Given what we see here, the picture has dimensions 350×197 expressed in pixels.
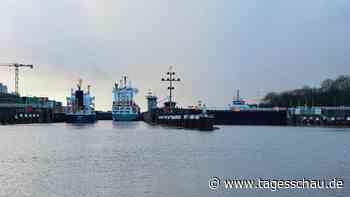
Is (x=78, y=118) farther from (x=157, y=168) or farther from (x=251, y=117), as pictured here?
(x=157, y=168)

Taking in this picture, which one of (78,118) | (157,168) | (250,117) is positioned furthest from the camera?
(78,118)

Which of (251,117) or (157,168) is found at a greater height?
(251,117)

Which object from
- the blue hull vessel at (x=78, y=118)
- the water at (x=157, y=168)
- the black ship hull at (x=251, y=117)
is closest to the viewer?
the water at (x=157, y=168)

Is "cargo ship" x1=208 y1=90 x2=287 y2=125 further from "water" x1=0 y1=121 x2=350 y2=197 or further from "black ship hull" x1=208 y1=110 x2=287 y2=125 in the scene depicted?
"water" x1=0 y1=121 x2=350 y2=197

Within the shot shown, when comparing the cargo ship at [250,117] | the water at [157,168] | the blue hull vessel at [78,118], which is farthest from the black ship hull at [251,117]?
the water at [157,168]

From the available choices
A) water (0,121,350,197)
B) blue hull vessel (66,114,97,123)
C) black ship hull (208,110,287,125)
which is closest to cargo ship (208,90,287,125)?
black ship hull (208,110,287,125)

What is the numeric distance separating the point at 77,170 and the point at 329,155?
20472 mm

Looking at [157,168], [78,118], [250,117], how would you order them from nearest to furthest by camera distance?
[157,168]
[250,117]
[78,118]

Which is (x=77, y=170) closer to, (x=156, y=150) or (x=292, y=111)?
(x=156, y=150)

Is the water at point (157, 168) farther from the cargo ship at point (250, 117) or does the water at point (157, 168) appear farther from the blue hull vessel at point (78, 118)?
the blue hull vessel at point (78, 118)

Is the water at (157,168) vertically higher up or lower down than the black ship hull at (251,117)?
lower down

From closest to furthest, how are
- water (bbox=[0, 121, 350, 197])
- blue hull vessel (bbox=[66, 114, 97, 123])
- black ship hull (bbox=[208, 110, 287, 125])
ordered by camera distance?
water (bbox=[0, 121, 350, 197]), black ship hull (bbox=[208, 110, 287, 125]), blue hull vessel (bbox=[66, 114, 97, 123])

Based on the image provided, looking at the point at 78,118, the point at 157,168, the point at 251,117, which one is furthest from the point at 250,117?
the point at 157,168

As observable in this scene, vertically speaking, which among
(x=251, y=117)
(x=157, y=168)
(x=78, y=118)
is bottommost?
(x=157, y=168)
